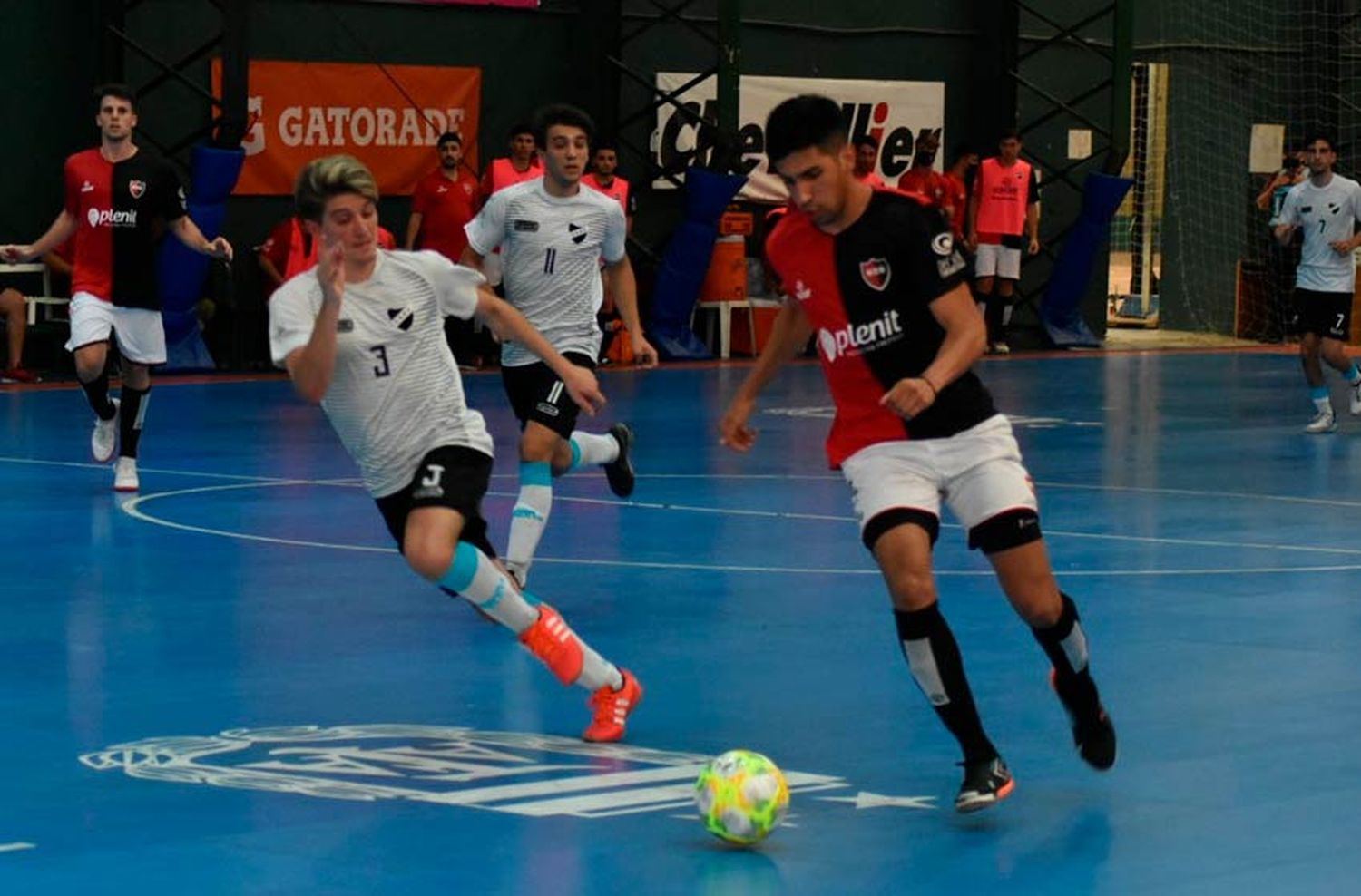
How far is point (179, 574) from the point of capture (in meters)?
12.2

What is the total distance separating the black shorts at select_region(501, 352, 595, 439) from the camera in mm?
11758

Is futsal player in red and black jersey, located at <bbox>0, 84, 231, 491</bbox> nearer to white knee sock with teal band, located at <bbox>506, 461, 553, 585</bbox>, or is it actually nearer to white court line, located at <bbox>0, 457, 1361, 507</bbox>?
white court line, located at <bbox>0, 457, 1361, 507</bbox>

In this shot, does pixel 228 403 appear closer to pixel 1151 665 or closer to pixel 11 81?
pixel 11 81

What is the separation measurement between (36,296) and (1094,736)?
18859 mm

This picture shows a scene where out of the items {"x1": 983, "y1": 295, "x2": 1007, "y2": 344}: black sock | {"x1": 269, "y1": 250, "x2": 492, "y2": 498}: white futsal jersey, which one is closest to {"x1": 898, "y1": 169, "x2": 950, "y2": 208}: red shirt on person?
{"x1": 983, "y1": 295, "x2": 1007, "y2": 344}: black sock

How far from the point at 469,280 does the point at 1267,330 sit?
26412 mm

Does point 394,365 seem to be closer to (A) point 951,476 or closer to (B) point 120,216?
(A) point 951,476

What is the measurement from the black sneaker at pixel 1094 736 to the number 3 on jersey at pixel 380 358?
2.37m

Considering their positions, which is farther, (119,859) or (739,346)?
(739,346)

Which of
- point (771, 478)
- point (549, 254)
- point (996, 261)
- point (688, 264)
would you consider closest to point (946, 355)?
point (549, 254)

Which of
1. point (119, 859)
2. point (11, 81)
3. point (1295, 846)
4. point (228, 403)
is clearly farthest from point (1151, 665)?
point (11, 81)

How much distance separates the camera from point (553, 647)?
26.7 feet

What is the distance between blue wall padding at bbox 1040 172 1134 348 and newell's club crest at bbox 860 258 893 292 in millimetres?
23471

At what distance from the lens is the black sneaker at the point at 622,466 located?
1337cm
